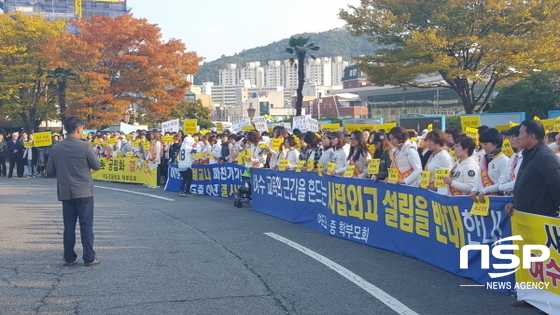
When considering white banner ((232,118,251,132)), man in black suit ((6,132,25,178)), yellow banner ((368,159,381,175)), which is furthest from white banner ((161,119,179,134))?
yellow banner ((368,159,381,175))

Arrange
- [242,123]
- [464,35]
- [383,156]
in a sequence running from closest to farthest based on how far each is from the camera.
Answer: [383,156], [242,123], [464,35]

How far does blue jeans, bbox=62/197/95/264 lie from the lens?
8141mm

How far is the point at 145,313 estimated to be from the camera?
5895 mm

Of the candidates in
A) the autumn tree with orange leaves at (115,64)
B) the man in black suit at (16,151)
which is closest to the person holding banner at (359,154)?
the man in black suit at (16,151)

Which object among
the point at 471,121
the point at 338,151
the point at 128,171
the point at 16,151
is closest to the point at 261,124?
the point at 128,171

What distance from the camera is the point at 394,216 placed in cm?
903

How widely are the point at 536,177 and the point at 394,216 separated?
317 cm

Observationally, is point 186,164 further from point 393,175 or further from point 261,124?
point 393,175

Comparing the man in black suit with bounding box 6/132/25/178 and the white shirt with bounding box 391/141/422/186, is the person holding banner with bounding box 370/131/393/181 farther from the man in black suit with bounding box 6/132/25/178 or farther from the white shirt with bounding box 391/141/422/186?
the man in black suit with bounding box 6/132/25/178

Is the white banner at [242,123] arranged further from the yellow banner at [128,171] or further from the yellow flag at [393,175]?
the yellow flag at [393,175]

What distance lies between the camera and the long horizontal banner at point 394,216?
7.02 meters

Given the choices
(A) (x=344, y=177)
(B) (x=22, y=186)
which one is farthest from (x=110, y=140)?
(A) (x=344, y=177)

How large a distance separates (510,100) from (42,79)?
106 feet

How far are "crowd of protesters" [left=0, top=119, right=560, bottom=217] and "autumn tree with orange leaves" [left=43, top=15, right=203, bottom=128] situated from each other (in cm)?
1898
